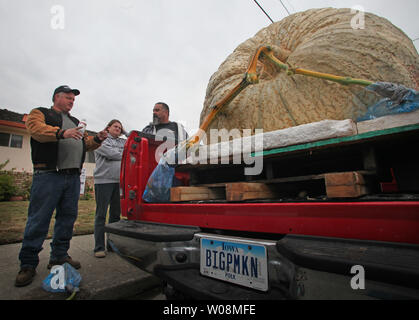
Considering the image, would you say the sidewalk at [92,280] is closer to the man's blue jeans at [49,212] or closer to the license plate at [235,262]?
the man's blue jeans at [49,212]

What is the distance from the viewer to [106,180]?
10.3 feet

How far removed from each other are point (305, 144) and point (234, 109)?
1.49 metres

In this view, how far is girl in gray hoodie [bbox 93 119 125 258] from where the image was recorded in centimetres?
306

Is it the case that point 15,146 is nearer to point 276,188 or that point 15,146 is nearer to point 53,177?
point 53,177

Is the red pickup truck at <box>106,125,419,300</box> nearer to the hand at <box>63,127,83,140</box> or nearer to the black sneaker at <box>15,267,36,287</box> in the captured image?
the hand at <box>63,127,83,140</box>

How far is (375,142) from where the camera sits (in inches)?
47.6

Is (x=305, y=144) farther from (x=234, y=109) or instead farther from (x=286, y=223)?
(x=234, y=109)

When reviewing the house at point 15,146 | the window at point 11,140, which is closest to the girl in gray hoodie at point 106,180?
the house at point 15,146

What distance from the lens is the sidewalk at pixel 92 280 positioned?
75.6 inches

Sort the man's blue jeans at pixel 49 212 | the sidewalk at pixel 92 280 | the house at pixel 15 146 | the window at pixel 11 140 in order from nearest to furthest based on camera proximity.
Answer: the sidewalk at pixel 92 280
the man's blue jeans at pixel 49 212
the house at pixel 15 146
the window at pixel 11 140

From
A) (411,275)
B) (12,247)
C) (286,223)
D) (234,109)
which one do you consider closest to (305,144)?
(286,223)

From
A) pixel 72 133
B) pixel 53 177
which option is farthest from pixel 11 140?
pixel 72 133

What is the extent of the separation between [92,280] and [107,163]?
155 cm

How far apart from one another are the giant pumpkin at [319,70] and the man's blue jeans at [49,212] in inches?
75.7
